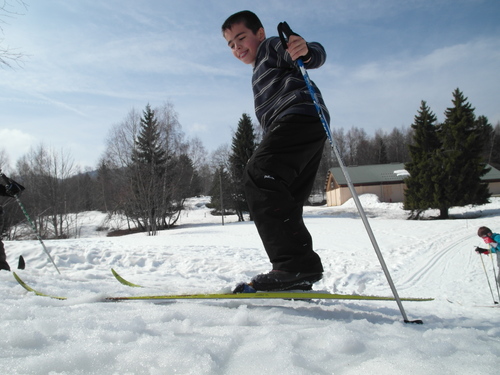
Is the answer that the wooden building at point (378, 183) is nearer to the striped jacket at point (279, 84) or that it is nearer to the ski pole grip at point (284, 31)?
the striped jacket at point (279, 84)

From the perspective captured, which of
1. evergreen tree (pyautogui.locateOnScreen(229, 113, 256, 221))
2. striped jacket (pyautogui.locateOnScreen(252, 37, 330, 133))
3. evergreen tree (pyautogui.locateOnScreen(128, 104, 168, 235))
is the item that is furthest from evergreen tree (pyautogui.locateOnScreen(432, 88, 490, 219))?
striped jacket (pyautogui.locateOnScreen(252, 37, 330, 133))

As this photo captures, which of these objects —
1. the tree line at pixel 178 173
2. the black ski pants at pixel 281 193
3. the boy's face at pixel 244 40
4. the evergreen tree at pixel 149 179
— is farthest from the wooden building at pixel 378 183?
the black ski pants at pixel 281 193

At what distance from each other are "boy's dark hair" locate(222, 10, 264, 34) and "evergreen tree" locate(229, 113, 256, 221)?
28.7 metres

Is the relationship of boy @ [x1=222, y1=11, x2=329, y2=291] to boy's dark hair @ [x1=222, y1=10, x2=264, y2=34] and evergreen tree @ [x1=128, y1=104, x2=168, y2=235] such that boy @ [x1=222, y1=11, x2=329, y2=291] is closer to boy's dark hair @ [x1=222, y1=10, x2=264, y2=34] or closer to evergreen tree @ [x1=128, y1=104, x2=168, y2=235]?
boy's dark hair @ [x1=222, y1=10, x2=264, y2=34]

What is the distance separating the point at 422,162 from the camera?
926 inches

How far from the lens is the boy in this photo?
1.88 metres

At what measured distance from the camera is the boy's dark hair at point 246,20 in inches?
87.4

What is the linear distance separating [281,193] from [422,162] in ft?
83.4

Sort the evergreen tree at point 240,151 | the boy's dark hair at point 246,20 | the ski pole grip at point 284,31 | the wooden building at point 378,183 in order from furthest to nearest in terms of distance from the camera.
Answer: the wooden building at point 378,183
the evergreen tree at point 240,151
the boy's dark hair at point 246,20
the ski pole grip at point 284,31

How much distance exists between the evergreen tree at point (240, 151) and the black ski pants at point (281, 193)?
2898 cm

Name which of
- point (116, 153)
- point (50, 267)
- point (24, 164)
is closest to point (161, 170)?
point (116, 153)

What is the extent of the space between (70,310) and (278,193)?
128 centimetres

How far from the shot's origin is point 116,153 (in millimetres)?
27812

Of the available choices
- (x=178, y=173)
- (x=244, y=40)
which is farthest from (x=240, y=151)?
(x=244, y=40)
